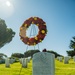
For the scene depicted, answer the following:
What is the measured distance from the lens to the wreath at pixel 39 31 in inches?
708

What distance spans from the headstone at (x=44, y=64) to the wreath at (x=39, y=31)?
3408 mm

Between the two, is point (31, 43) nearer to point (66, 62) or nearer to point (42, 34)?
point (42, 34)

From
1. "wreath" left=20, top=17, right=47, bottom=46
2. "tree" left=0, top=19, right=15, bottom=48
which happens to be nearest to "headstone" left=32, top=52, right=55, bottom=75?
"wreath" left=20, top=17, right=47, bottom=46

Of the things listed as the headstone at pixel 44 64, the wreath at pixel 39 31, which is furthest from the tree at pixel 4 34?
the headstone at pixel 44 64

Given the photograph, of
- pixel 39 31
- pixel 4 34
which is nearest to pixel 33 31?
pixel 39 31

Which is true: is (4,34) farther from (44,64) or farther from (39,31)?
(44,64)

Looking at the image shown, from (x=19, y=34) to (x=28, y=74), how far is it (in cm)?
324

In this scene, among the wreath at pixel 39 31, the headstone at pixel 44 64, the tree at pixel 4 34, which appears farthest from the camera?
the tree at pixel 4 34

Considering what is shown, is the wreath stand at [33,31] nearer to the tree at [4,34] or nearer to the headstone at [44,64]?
the headstone at [44,64]

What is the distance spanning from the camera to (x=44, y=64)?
14289 mm

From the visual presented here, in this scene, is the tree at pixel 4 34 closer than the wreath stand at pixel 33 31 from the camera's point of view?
No

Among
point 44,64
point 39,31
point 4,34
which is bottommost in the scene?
point 44,64

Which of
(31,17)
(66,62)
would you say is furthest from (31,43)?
(66,62)

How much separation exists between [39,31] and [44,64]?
4330 mm
